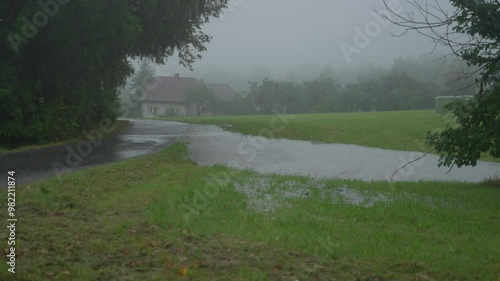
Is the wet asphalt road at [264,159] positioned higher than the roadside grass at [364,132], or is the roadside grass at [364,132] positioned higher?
the roadside grass at [364,132]

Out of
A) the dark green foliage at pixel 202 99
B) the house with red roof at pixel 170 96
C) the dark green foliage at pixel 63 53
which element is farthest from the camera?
the house with red roof at pixel 170 96

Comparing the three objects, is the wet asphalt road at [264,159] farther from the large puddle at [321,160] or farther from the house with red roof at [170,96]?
the house with red roof at [170,96]

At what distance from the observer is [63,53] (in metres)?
17.3

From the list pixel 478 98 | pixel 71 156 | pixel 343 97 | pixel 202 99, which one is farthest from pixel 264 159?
pixel 202 99

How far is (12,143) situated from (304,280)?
14.0 meters

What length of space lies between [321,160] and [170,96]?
62.6 metres

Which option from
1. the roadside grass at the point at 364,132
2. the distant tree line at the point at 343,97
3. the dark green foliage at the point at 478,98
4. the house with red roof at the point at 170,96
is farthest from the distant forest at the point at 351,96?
the dark green foliage at the point at 478,98

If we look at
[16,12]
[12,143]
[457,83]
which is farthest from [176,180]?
[16,12]

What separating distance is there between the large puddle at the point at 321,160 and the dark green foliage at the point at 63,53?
4769mm

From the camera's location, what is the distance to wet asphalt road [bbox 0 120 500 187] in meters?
12.1

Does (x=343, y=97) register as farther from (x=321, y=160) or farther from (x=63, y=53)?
(x=63, y=53)

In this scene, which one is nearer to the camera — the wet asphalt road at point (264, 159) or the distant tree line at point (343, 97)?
the wet asphalt road at point (264, 159)

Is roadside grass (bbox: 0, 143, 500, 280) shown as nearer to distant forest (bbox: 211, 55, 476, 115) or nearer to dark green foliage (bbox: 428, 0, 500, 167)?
dark green foliage (bbox: 428, 0, 500, 167)

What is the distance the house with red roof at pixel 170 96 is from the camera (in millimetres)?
74125
